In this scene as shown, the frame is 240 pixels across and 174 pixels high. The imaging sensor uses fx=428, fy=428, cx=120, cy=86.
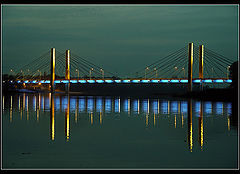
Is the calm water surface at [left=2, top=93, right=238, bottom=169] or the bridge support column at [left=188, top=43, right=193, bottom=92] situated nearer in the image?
the calm water surface at [left=2, top=93, right=238, bottom=169]

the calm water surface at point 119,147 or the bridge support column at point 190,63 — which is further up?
the bridge support column at point 190,63

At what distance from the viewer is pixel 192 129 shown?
16.3m

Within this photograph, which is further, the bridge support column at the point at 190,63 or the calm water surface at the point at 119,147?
the bridge support column at the point at 190,63

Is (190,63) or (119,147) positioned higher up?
(190,63)

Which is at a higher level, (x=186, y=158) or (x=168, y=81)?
(x=168, y=81)

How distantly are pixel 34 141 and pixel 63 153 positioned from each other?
2312 millimetres

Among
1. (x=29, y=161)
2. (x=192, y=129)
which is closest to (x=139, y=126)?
(x=192, y=129)

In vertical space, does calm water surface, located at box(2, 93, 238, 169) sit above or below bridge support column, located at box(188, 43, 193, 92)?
below

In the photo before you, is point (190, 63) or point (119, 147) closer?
point (119, 147)
